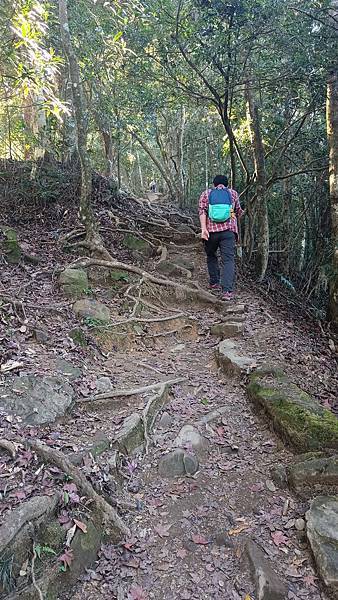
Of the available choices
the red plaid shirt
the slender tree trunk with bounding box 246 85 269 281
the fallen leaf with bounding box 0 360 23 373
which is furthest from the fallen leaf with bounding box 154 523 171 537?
the slender tree trunk with bounding box 246 85 269 281

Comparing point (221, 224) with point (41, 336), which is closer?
point (41, 336)

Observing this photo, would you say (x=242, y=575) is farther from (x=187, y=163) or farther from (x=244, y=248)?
(x=187, y=163)

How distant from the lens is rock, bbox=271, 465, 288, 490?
11.6 feet

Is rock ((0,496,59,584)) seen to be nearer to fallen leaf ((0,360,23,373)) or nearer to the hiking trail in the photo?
the hiking trail

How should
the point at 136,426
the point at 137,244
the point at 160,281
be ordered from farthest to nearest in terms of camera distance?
the point at 137,244
the point at 160,281
the point at 136,426

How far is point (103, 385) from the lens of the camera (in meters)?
4.80

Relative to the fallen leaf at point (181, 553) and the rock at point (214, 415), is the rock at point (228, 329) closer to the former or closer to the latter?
the rock at point (214, 415)

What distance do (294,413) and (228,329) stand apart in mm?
2461

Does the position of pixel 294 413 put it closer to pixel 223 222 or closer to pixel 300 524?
pixel 300 524

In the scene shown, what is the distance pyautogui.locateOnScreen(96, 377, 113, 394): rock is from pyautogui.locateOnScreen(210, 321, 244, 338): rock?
219cm

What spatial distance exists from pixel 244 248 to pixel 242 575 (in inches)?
322

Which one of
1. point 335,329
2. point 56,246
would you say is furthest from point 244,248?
point 56,246

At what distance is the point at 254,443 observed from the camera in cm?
420

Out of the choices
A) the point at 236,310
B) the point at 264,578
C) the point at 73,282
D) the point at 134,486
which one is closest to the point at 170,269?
the point at 236,310
